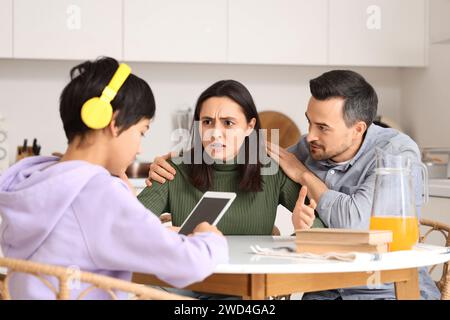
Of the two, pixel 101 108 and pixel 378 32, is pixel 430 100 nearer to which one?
pixel 378 32

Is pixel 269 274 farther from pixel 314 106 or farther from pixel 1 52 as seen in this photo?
pixel 1 52

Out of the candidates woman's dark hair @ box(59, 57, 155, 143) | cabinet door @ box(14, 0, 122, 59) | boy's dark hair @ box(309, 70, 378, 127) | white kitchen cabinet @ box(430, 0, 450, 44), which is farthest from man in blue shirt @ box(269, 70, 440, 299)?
cabinet door @ box(14, 0, 122, 59)

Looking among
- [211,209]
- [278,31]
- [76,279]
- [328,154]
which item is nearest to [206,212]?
[211,209]

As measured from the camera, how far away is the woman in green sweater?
7.59ft

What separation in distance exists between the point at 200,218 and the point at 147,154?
2634 mm

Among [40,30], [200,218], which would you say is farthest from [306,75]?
[200,218]

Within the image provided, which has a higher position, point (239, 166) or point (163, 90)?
point (163, 90)

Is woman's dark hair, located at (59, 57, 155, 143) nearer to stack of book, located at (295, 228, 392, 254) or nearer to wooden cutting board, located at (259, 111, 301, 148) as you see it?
→ stack of book, located at (295, 228, 392, 254)

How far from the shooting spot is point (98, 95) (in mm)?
1472

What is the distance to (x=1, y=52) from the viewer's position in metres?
3.97

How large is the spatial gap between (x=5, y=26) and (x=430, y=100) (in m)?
2.28

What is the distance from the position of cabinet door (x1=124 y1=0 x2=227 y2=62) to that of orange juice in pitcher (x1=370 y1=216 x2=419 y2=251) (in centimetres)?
249

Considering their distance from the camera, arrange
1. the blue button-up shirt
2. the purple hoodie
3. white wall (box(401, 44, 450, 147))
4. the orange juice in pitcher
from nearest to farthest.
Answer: the purple hoodie
the orange juice in pitcher
the blue button-up shirt
white wall (box(401, 44, 450, 147))

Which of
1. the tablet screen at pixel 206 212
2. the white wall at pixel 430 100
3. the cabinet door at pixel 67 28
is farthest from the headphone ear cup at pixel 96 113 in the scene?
the white wall at pixel 430 100
